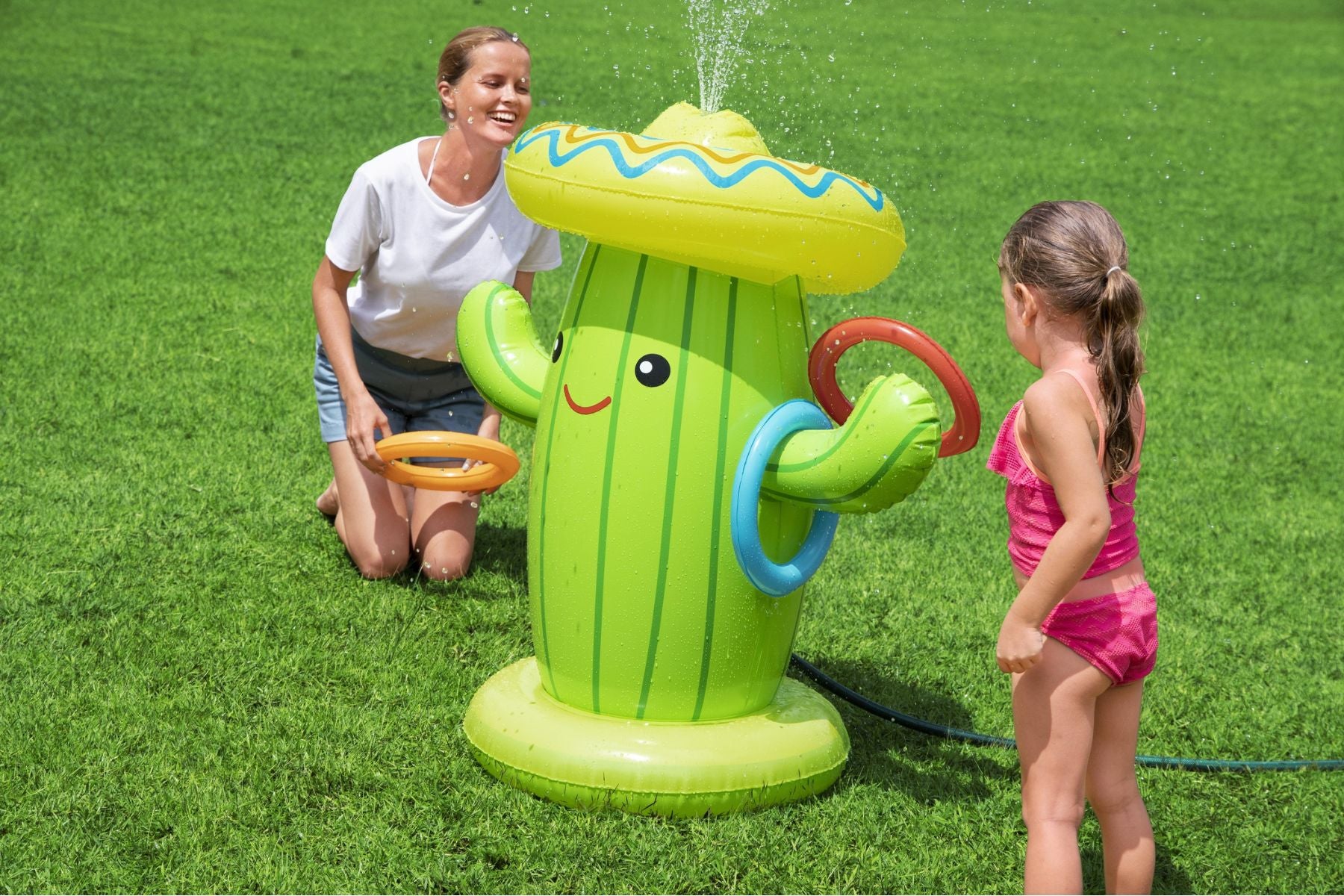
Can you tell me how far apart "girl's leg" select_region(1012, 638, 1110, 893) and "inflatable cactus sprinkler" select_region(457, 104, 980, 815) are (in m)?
0.54

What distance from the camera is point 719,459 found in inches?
130

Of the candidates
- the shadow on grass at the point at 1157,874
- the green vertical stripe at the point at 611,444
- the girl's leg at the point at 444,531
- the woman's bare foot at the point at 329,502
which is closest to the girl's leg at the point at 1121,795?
the shadow on grass at the point at 1157,874

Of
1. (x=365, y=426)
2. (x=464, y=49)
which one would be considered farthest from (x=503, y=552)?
(x=464, y=49)

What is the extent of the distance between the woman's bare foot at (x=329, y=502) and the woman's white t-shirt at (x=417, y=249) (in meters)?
0.60

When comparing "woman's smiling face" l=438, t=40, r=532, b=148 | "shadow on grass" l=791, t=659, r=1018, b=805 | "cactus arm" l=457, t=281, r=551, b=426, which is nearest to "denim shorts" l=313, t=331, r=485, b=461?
"woman's smiling face" l=438, t=40, r=532, b=148

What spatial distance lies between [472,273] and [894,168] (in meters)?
7.45

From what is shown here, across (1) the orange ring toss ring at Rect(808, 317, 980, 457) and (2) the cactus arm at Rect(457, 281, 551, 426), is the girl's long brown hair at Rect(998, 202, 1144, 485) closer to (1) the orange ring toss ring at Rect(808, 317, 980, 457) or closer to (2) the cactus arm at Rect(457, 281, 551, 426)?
(1) the orange ring toss ring at Rect(808, 317, 980, 457)

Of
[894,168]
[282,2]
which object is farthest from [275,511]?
[282,2]

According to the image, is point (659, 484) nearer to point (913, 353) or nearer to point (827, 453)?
point (827, 453)

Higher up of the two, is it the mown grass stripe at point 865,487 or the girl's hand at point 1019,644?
the mown grass stripe at point 865,487

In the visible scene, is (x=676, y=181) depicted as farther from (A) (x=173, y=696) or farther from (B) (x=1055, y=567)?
(A) (x=173, y=696)

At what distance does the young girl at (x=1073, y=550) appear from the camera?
272 centimetres

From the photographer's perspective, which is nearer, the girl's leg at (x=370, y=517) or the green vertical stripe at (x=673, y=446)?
the green vertical stripe at (x=673, y=446)

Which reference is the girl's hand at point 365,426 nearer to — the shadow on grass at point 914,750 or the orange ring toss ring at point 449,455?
the orange ring toss ring at point 449,455
